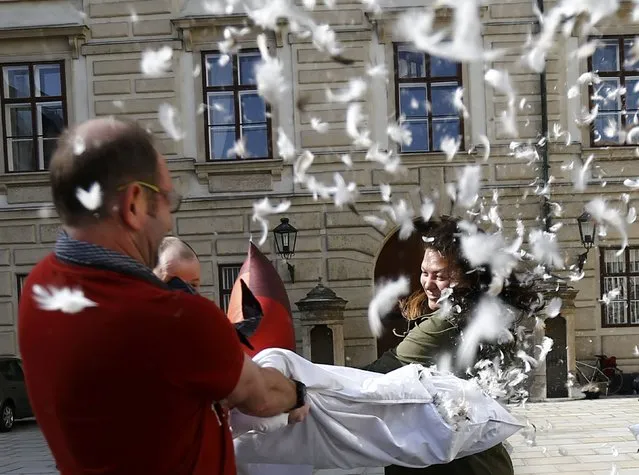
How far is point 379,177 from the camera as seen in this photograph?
35.9 ft

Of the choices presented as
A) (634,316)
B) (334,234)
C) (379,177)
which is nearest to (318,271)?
(334,234)

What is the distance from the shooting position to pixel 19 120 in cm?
1140

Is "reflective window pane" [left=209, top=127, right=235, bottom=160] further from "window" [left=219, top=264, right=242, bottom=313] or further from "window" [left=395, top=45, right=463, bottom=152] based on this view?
"window" [left=395, top=45, right=463, bottom=152]

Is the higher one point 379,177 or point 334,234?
point 379,177

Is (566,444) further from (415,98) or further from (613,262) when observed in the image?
(415,98)

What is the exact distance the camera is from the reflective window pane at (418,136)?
10.9 metres

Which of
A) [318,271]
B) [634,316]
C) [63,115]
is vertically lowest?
[634,316]

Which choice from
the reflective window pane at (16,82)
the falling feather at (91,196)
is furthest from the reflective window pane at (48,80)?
the falling feather at (91,196)

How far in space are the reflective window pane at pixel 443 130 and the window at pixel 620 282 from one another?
2945mm

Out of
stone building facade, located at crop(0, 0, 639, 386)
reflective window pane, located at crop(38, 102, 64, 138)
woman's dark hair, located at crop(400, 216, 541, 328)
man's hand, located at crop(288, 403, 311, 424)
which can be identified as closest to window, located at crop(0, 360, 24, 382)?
stone building facade, located at crop(0, 0, 639, 386)

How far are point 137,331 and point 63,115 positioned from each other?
1087cm

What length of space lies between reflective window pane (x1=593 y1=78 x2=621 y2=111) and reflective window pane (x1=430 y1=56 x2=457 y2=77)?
2092 millimetres

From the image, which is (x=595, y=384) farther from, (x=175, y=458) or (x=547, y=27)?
(x=175, y=458)

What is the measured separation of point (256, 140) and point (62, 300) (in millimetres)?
9923
